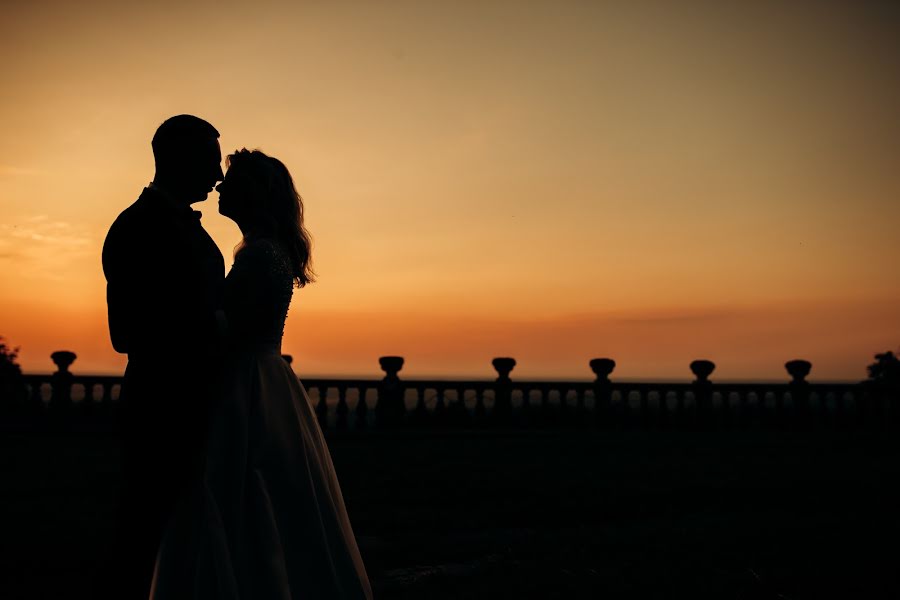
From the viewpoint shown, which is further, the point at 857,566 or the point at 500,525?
the point at 500,525

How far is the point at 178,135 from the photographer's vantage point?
3.43 meters

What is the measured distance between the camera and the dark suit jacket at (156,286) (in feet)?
10.6

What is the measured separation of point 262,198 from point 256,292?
455mm

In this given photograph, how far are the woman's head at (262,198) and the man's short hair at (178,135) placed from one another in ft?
1.03

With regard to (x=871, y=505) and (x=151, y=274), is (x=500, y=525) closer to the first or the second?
(x=871, y=505)

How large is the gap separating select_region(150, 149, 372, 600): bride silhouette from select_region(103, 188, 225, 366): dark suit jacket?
0.37 meters

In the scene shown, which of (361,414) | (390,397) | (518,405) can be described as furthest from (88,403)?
(518,405)

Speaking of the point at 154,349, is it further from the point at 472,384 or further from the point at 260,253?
the point at 472,384

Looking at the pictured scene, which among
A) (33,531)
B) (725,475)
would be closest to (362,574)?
(33,531)

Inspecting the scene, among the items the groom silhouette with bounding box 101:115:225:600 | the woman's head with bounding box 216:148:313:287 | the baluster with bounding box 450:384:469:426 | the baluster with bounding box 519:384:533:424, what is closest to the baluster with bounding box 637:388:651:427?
the baluster with bounding box 519:384:533:424

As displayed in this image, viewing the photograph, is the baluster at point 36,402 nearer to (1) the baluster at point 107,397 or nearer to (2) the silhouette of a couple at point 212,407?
(1) the baluster at point 107,397

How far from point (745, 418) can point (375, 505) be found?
1204 cm

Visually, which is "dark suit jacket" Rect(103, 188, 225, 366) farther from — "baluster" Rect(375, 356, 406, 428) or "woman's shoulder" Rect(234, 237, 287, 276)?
"baluster" Rect(375, 356, 406, 428)

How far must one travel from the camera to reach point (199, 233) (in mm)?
3449
